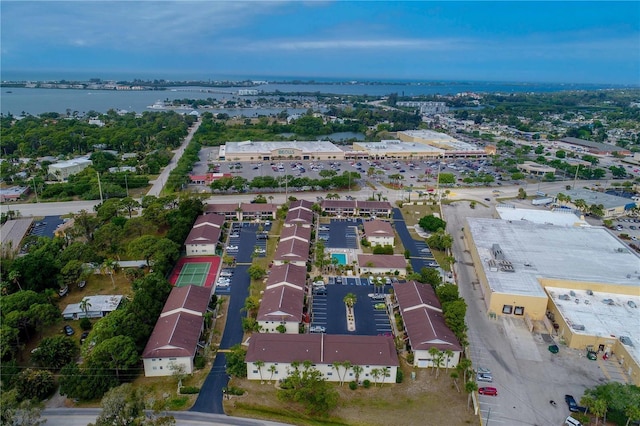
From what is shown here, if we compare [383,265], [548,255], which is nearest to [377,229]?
[383,265]

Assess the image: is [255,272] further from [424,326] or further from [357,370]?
[424,326]

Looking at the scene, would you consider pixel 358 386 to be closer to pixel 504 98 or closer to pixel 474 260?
pixel 474 260

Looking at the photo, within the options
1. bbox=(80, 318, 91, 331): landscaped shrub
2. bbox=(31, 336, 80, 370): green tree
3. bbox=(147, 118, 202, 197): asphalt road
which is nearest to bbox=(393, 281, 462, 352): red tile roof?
bbox=(31, 336, 80, 370): green tree

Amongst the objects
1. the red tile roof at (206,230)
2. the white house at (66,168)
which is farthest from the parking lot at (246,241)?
the white house at (66,168)

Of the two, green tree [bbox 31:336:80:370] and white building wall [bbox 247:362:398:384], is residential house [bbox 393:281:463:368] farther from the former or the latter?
green tree [bbox 31:336:80:370]

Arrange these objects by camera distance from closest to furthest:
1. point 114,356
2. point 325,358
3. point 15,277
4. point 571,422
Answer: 1. point 571,422
2. point 114,356
3. point 325,358
4. point 15,277

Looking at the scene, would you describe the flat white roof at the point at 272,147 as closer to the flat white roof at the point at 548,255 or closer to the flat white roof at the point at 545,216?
the flat white roof at the point at 545,216
